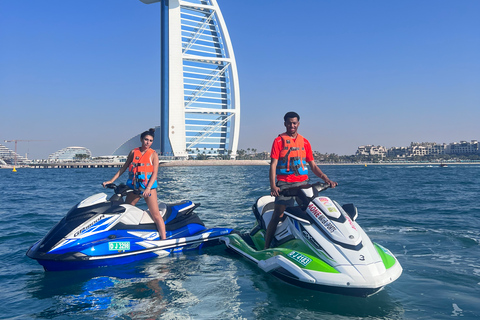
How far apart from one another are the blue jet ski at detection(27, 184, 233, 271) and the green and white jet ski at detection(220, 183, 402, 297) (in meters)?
1.73

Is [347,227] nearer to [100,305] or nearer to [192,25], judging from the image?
[100,305]

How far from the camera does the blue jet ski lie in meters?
4.55

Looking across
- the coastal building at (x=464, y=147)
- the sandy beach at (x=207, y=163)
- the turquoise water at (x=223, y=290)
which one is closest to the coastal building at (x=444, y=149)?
the coastal building at (x=464, y=147)

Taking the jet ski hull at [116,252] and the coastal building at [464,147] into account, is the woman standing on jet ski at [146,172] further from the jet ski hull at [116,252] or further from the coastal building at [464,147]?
the coastal building at [464,147]

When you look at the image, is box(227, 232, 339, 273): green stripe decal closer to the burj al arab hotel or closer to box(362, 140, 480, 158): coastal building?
the burj al arab hotel

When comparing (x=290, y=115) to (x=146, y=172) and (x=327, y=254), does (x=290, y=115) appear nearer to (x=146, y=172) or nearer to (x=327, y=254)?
(x=327, y=254)

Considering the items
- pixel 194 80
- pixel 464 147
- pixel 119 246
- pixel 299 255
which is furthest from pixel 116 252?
pixel 464 147

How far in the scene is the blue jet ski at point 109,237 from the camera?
14.9ft

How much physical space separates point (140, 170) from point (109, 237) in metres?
0.97

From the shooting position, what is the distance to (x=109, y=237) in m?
4.93

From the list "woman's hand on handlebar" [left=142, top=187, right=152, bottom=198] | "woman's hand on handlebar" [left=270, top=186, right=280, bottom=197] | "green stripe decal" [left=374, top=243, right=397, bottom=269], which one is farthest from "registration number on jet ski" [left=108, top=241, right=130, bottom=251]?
"green stripe decal" [left=374, top=243, right=397, bottom=269]

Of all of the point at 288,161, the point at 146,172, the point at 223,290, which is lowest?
the point at 223,290

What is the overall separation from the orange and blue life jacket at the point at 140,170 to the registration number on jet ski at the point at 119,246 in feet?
2.55

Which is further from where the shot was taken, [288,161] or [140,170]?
[140,170]
